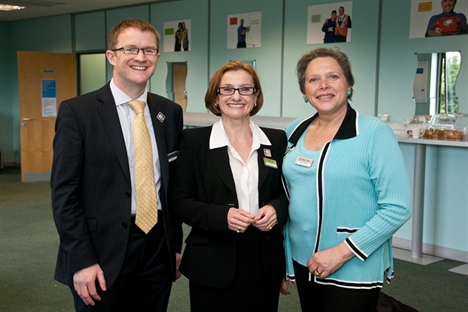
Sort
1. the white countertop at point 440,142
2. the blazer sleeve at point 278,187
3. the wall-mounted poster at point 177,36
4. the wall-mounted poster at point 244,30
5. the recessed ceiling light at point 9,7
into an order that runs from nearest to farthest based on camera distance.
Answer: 1. the blazer sleeve at point 278,187
2. the white countertop at point 440,142
3. the wall-mounted poster at point 244,30
4. the wall-mounted poster at point 177,36
5. the recessed ceiling light at point 9,7

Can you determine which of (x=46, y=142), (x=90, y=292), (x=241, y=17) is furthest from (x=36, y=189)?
(x=90, y=292)

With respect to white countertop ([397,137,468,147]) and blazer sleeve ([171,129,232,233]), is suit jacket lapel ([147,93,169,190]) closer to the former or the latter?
blazer sleeve ([171,129,232,233])

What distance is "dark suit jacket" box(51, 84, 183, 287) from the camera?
6.73 feet

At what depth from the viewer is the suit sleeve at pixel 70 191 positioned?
2043 mm

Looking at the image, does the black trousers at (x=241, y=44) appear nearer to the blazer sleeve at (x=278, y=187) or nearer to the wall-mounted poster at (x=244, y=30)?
the wall-mounted poster at (x=244, y=30)

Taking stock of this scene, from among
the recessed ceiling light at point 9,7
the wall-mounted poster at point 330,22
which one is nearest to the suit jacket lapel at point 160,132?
the wall-mounted poster at point 330,22

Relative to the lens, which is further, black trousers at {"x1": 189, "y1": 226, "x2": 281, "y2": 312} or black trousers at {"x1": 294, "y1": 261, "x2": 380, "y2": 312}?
black trousers at {"x1": 189, "y1": 226, "x2": 281, "y2": 312}

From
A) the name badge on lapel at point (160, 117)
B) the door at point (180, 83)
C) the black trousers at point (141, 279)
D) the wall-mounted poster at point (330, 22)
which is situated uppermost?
the wall-mounted poster at point (330, 22)

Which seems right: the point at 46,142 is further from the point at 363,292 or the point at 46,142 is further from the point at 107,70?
the point at 363,292

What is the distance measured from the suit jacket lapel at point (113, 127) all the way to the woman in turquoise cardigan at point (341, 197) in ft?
2.10

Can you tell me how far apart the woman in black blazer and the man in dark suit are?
0.42 ft

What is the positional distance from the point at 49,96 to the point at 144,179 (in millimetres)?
8457

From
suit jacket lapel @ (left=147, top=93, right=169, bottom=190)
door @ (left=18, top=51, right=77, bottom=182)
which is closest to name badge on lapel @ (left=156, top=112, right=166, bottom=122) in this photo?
suit jacket lapel @ (left=147, top=93, right=169, bottom=190)

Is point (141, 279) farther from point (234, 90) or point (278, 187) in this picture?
point (234, 90)
